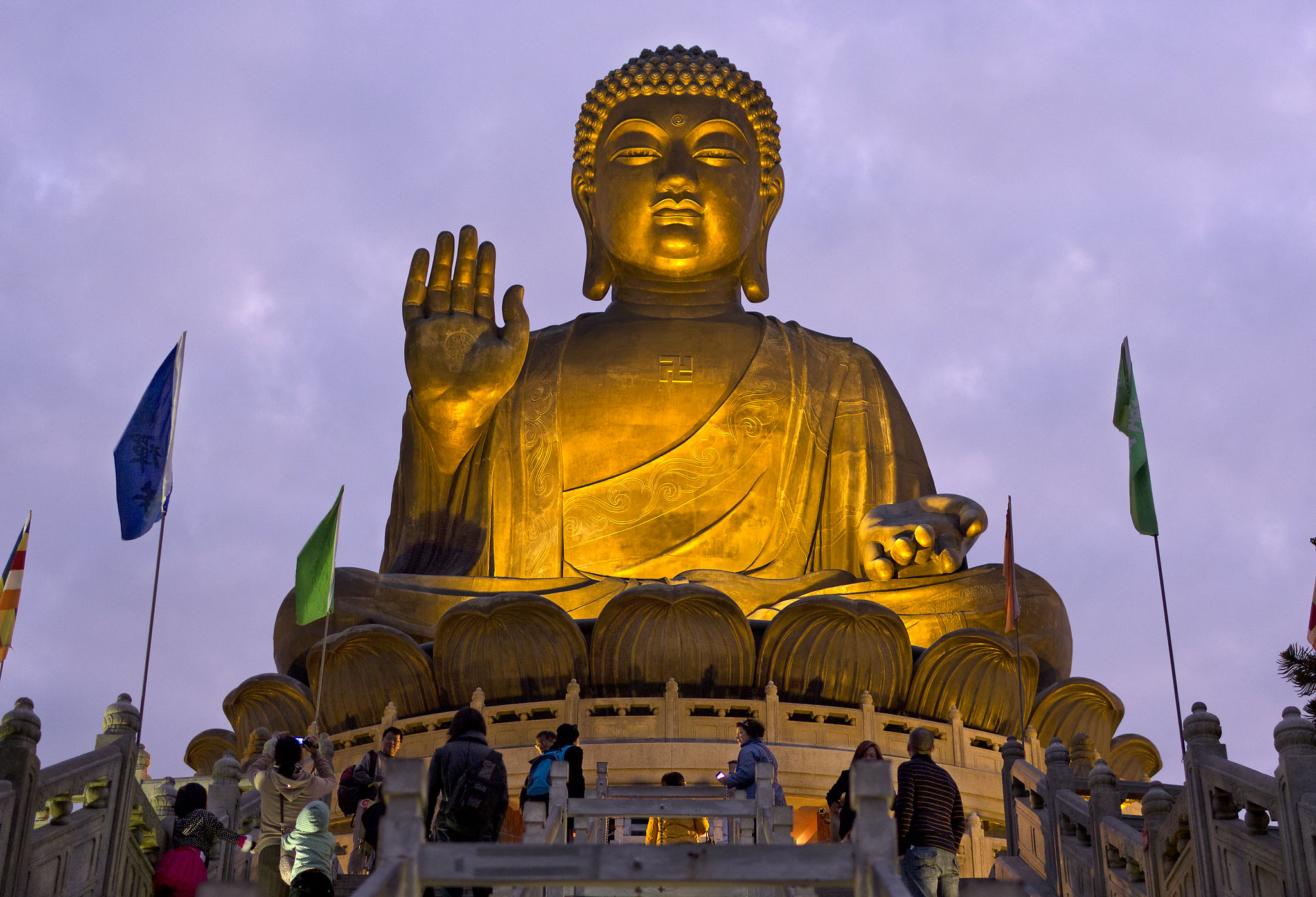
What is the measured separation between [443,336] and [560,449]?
1.66 m

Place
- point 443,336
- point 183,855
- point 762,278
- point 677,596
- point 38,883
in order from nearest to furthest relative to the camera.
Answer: point 38,883 < point 183,855 < point 677,596 < point 443,336 < point 762,278

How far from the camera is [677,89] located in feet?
47.0

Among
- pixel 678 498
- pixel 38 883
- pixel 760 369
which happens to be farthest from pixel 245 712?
pixel 38 883

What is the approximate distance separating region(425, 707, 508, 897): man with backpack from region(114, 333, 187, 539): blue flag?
12.7 ft

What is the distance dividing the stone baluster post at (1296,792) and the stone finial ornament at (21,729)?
12.8 feet

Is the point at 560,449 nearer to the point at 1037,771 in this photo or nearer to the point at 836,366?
the point at 836,366

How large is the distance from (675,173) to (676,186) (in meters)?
0.10

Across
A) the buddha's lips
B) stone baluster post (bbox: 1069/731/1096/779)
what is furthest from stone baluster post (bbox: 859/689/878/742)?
the buddha's lips

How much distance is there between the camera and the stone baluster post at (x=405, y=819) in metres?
3.33

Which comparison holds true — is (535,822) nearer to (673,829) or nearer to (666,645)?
(673,829)

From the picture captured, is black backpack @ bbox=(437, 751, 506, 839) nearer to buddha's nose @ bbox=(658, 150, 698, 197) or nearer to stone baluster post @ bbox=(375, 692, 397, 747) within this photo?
stone baluster post @ bbox=(375, 692, 397, 747)

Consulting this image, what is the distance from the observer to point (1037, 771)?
8086 millimetres

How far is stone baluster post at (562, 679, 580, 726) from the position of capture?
1033 centimetres

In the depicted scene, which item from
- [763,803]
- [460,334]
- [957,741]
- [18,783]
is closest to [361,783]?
[18,783]
